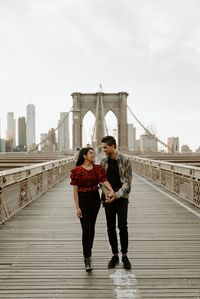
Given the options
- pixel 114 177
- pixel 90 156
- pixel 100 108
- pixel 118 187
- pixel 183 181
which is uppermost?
pixel 100 108

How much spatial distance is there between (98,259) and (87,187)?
1.15 m

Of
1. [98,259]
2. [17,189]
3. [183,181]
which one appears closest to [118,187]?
[98,259]

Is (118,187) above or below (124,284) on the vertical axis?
above

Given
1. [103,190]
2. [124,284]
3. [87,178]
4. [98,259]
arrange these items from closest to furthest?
[124,284] < [87,178] < [103,190] < [98,259]

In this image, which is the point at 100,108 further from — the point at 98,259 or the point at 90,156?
the point at 90,156

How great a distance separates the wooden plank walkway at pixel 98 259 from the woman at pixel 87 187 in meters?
0.46

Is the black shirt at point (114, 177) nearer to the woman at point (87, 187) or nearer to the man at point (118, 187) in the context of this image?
the man at point (118, 187)

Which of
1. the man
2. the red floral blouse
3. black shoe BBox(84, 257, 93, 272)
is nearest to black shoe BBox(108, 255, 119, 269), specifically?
the man

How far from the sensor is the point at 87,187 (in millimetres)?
4949

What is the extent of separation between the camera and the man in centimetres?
504

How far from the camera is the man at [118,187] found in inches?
198

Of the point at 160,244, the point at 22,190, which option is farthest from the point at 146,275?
the point at 22,190

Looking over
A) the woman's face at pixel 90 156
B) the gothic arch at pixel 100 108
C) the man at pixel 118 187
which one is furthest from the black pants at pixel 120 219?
the gothic arch at pixel 100 108

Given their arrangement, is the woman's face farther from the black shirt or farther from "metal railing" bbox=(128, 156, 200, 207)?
"metal railing" bbox=(128, 156, 200, 207)
